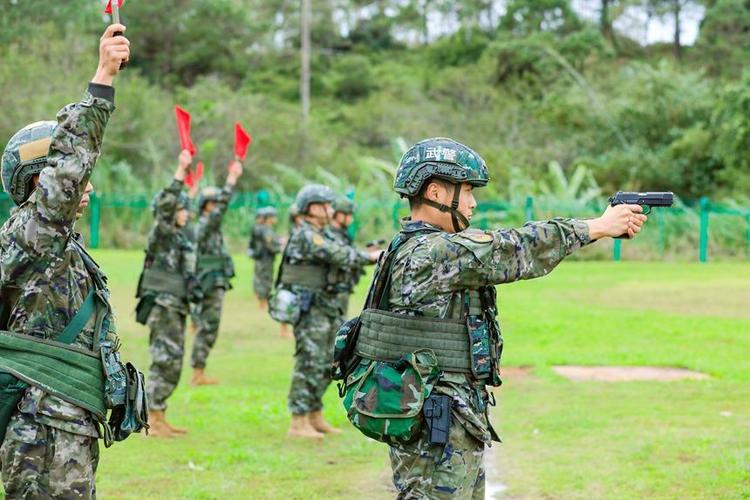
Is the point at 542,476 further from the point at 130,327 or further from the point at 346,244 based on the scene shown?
the point at 130,327

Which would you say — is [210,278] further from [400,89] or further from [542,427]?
[400,89]

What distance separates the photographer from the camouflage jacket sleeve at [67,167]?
3.85 meters

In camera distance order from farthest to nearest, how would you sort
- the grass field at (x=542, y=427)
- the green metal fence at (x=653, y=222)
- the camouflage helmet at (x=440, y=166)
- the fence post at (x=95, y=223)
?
1. the fence post at (x=95, y=223)
2. the green metal fence at (x=653, y=222)
3. the grass field at (x=542, y=427)
4. the camouflage helmet at (x=440, y=166)

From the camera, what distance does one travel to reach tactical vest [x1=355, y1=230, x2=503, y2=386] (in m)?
4.48

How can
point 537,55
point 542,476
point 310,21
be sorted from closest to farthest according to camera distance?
point 542,476, point 537,55, point 310,21

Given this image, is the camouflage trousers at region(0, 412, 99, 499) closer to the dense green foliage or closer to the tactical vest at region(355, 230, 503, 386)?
the tactical vest at region(355, 230, 503, 386)

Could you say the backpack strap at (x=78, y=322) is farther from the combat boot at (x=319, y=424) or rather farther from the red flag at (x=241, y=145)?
the red flag at (x=241, y=145)

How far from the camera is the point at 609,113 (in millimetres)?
36875

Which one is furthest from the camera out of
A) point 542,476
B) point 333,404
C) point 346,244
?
point 333,404

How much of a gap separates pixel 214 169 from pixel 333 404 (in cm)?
2920

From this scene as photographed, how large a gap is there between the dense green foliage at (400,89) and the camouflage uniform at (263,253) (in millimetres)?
12323

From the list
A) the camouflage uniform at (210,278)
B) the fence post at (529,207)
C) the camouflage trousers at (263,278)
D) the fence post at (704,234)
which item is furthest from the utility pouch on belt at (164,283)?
the fence post at (704,234)

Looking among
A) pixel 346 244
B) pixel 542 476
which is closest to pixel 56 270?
pixel 542 476

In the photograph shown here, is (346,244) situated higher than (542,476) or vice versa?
(346,244)
